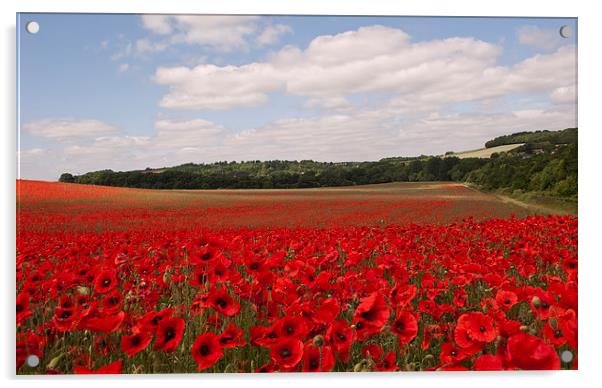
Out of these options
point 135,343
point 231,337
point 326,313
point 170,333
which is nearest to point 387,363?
point 326,313

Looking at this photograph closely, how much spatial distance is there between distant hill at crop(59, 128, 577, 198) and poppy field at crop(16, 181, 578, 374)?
8cm

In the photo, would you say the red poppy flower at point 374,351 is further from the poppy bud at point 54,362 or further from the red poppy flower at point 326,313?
the poppy bud at point 54,362

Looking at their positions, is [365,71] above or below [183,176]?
above

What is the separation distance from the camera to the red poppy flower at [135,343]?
2330mm

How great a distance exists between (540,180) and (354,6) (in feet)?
5.47

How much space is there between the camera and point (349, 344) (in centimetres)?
222

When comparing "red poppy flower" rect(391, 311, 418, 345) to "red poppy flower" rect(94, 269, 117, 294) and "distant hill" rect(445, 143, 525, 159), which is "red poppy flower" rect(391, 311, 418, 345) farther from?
"red poppy flower" rect(94, 269, 117, 294)

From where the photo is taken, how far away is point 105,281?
271 cm

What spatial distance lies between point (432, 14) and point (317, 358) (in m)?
2.24

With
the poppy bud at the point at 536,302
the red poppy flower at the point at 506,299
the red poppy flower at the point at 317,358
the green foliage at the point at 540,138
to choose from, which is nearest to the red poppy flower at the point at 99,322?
the red poppy flower at the point at 317,358

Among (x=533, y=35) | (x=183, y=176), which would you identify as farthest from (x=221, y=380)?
(x=533, y=35)

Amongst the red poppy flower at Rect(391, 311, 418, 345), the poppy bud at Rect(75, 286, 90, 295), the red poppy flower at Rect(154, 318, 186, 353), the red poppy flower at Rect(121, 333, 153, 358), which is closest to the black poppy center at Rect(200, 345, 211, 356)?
the red poppy flower at Rect(154, 318, 186, 353)

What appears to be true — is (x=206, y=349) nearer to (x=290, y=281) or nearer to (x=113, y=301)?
(x=290, y=281)

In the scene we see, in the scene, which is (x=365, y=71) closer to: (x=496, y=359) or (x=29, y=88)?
(x=496, y=359)
